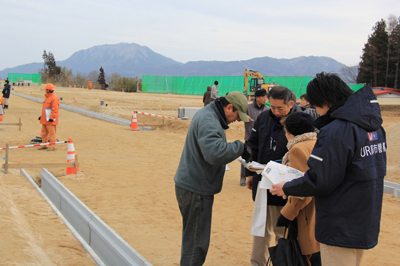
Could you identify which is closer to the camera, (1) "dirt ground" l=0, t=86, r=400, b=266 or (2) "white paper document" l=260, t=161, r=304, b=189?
(2) "white paper document" l=260, t=161, r=304, b=189

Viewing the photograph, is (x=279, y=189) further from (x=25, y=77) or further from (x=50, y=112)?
(x=25, y=77)

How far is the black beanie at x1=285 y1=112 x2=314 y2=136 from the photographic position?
10.9ft

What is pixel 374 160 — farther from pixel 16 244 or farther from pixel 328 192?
pixel 16 244

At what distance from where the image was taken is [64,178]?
28.4 feet

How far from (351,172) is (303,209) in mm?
922

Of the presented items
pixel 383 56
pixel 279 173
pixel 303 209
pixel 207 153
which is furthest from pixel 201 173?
pixel 383 56

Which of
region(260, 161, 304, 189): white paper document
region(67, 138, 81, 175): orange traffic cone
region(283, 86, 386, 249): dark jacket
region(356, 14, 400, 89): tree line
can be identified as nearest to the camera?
region(283, 86, 386, 249): dark jacket

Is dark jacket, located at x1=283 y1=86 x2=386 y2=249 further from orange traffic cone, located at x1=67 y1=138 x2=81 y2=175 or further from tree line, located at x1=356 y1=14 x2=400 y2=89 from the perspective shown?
tree line, located at x1=356 y1=14 x2=400 y2=89

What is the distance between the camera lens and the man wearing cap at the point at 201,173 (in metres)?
3.21

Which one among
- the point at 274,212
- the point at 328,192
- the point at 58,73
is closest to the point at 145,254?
the point at 274,212

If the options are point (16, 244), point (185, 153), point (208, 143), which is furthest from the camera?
point (16, 244)

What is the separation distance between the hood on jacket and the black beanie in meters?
0.88

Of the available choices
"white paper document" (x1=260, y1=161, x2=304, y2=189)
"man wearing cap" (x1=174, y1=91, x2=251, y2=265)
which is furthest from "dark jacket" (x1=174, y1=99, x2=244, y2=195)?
"white paper document" (x1=260, y1=161, x2=304, y2=189)

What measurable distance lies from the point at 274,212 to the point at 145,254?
1.84 m
